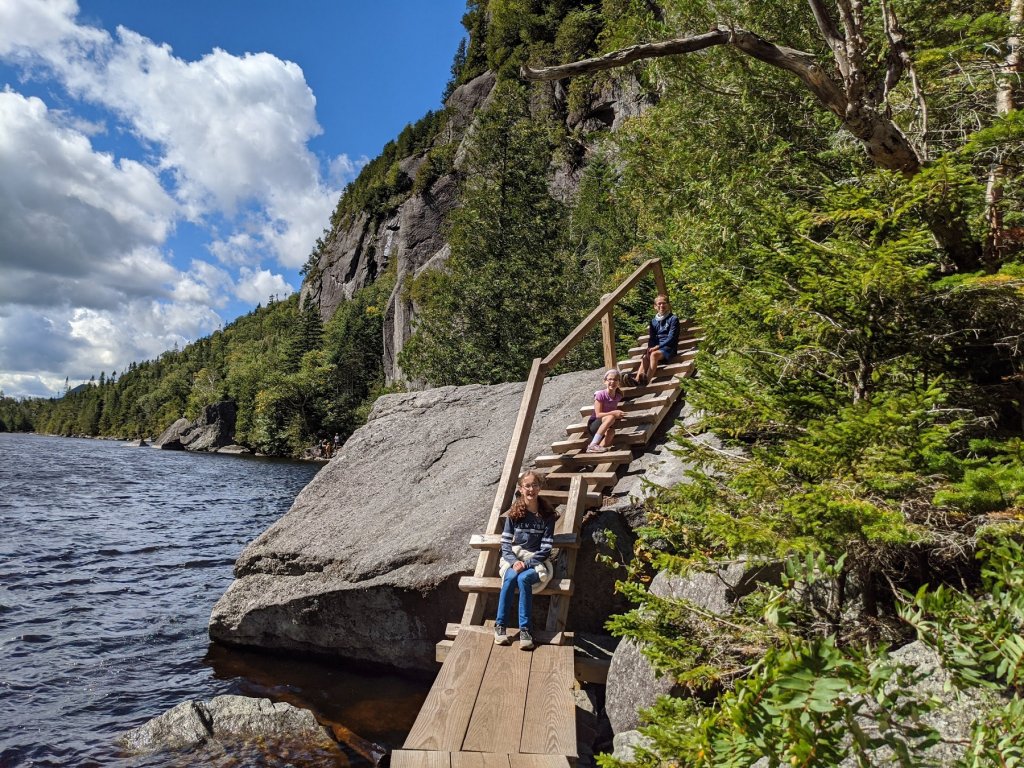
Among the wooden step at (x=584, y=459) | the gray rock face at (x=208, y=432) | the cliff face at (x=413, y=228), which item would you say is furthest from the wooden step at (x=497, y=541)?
the gray rock face at (x=208, y=432)

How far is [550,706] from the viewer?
176 inches

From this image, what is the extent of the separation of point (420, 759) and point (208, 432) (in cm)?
8096

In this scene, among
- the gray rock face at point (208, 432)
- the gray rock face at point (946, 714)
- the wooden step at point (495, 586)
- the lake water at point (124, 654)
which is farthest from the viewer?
the gray rock face at point (208, 432)

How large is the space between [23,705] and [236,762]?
3.23 meters

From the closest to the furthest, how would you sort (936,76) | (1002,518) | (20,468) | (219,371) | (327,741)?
1. (1002,518)
2. (936,76)
3. (327,741)
4. (20,468)
5. (219,371)

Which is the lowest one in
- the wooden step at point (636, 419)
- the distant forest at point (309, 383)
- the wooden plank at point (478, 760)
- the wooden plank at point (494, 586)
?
the wooden plank at point (478, 760)

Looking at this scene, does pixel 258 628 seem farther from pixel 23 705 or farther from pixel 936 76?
pixel 936 76

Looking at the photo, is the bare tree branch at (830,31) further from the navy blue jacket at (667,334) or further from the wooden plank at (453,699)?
the navy blue jacket at (667,334)

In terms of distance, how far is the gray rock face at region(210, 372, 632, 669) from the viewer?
6906 millimetres

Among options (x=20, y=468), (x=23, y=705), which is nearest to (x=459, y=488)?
(x=23, y=705)

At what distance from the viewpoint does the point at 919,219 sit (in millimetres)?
3740

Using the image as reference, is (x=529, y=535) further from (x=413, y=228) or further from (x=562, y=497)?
(x=413, y=228)

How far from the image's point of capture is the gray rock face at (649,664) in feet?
15.4

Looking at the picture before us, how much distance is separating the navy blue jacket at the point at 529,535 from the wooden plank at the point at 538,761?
78.7 inches
